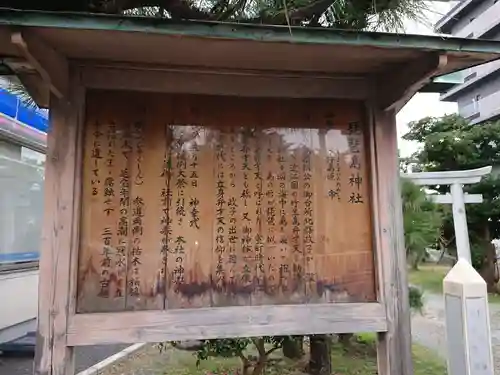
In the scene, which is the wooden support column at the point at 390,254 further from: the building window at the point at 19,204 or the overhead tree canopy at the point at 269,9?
the building window at the point at 19,204

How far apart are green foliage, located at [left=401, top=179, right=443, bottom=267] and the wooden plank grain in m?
2.66

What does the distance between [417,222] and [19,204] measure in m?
5.08

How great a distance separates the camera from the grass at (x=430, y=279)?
12.8 meters

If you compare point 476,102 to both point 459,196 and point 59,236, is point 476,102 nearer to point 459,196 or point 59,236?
point 459,196

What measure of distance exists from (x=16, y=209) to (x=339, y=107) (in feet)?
16.4

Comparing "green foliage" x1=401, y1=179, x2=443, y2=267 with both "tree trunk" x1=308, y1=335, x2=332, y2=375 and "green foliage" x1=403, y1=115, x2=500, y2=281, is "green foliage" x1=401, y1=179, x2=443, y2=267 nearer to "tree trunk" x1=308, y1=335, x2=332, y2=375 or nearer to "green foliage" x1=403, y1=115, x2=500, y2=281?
"tree trunk" x1=308, y1=335, x2=332, y2=375

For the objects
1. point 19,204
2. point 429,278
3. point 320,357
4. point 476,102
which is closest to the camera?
point 320,357

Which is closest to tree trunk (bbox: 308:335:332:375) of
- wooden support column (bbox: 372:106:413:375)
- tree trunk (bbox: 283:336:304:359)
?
tree trunk (bbox: 283:336:304:359)

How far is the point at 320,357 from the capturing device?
4875 millimetres

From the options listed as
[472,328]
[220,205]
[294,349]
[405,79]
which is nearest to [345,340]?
[294,349]

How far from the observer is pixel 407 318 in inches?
96.2

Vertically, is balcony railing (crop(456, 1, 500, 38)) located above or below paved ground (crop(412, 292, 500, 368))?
above

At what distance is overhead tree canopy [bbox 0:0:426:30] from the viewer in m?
2.68

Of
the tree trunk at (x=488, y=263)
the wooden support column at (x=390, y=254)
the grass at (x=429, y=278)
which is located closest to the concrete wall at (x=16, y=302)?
the wooden support column at (x=390, y=254)
